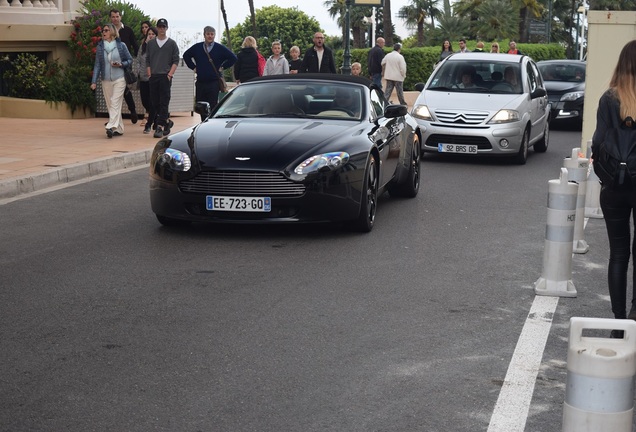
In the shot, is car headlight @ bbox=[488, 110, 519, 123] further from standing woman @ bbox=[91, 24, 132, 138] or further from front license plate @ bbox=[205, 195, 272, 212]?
front license plate @ bbox=[205, 195, 272, 212]

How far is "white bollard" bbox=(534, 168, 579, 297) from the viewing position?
7570mm

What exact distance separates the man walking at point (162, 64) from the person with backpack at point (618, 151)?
40.8ft

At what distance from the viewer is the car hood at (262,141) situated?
9.48m

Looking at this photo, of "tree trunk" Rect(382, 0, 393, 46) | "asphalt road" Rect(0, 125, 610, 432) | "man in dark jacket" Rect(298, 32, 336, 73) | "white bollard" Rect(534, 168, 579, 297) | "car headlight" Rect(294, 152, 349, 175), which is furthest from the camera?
"tree trunk" Rect(382, 0, 393, 46)

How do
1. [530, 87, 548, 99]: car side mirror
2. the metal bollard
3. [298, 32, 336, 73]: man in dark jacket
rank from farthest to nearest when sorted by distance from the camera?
[298, 32, 336, 73]: man in dark jacket
[530, 87, 548, 99]: car side mirror
the metal bollard

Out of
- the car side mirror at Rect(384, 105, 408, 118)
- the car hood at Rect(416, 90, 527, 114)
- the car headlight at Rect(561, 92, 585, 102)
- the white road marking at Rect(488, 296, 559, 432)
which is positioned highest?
the car side mirror at Rect(384, 105, 408, 118)

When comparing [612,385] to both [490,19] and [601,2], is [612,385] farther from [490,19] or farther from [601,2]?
[601,2]

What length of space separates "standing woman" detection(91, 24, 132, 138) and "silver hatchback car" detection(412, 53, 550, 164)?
4587mm

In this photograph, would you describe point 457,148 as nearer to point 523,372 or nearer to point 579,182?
point 579,182

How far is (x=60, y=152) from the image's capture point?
15492 mm

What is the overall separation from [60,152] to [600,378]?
12.9 metres

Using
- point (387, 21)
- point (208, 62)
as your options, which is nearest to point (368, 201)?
point (208, 62)

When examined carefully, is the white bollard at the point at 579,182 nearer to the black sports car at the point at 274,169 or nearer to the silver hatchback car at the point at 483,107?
the black sports car at the point at 274,169

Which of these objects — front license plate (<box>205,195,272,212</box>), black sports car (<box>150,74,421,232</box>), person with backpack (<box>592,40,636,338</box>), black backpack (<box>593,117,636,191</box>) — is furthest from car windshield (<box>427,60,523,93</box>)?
black backpack (<box>593,117,636,191</box>)
